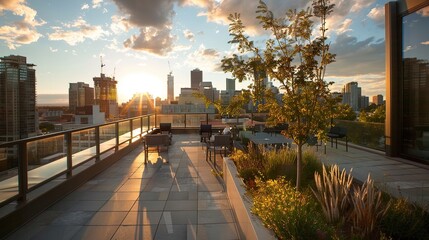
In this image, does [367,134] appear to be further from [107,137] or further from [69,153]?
[69,153]

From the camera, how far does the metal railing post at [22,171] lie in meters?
3.89

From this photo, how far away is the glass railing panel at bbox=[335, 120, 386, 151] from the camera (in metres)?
8.80

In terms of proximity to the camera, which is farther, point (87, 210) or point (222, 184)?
point (222, 184)

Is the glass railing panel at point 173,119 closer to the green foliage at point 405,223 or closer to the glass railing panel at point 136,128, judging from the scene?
the glass railing panel at point 136,128

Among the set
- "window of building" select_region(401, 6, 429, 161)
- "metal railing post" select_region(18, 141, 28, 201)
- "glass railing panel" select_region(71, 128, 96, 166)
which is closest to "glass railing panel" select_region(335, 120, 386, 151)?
"window of building" select_region(401, 6, 429, 161)

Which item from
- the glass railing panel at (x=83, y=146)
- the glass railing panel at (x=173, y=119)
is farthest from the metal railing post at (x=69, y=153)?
the glass railing panel at (x=173, y=119)

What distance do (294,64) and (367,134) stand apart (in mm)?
7279

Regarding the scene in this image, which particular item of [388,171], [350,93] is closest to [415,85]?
[388,171]

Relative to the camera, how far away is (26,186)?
13.2 ft

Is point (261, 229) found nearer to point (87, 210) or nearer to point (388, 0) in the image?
point (87, 210)

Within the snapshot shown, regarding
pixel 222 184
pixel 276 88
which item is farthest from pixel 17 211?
pixel 276 88

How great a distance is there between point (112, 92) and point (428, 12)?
453 feet

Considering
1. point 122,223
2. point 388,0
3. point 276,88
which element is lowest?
point 122,223

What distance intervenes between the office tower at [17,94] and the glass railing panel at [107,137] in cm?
2491
